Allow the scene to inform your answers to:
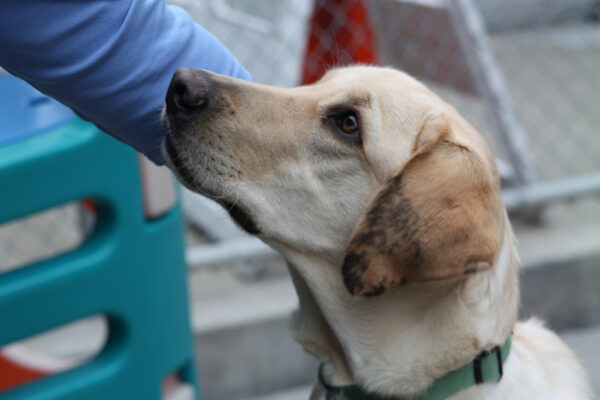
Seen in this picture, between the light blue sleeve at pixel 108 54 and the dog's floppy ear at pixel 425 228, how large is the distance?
644mm

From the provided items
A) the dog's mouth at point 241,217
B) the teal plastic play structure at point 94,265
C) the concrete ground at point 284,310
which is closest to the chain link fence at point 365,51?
the concrete ground at point 284,310

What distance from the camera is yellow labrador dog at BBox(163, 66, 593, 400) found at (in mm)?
1798

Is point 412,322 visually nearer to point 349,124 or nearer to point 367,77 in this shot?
point 349,124

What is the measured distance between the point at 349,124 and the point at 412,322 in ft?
1.85

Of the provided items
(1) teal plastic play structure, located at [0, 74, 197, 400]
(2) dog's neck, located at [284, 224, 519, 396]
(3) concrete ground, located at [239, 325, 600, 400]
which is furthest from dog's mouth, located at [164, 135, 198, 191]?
(3) concrete ground, located at [239, 325, 600, 400]

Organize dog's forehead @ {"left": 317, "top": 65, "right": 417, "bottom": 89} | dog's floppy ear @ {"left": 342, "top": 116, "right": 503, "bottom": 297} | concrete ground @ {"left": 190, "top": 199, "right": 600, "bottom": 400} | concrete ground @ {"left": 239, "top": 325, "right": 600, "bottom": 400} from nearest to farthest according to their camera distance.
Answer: dog's floppy ear @ {"left": 342, "top": 116, "right": 503, "bottom": 297}, dog's forehead @ {"left": 317, "top": 65, "right": 417, "bottom": 89}, concrete ground @ {"left": 190, "top": 199, "right": 600, "bottom": 400}, concrete ground @ {"left": 239, "top": 325, "right": 600, "bottom": 400}

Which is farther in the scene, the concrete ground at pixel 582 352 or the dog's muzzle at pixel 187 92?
the concrete ground at pixel 582 352

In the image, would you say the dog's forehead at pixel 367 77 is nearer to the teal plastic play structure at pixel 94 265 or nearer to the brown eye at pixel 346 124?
the brown eye at pixel 346 124

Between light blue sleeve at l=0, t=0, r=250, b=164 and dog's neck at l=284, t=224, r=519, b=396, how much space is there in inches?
22.6

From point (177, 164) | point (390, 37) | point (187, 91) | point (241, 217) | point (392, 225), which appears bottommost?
point (390, 37)

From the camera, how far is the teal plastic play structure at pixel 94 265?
94.3 inches

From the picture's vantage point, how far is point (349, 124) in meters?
1.97

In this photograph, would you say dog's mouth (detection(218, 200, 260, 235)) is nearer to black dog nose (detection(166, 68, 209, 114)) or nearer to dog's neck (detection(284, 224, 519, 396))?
dog's neck (detection(284, 224, 519, 396))

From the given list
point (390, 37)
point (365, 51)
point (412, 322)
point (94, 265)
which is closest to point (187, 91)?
point (412, 322)
